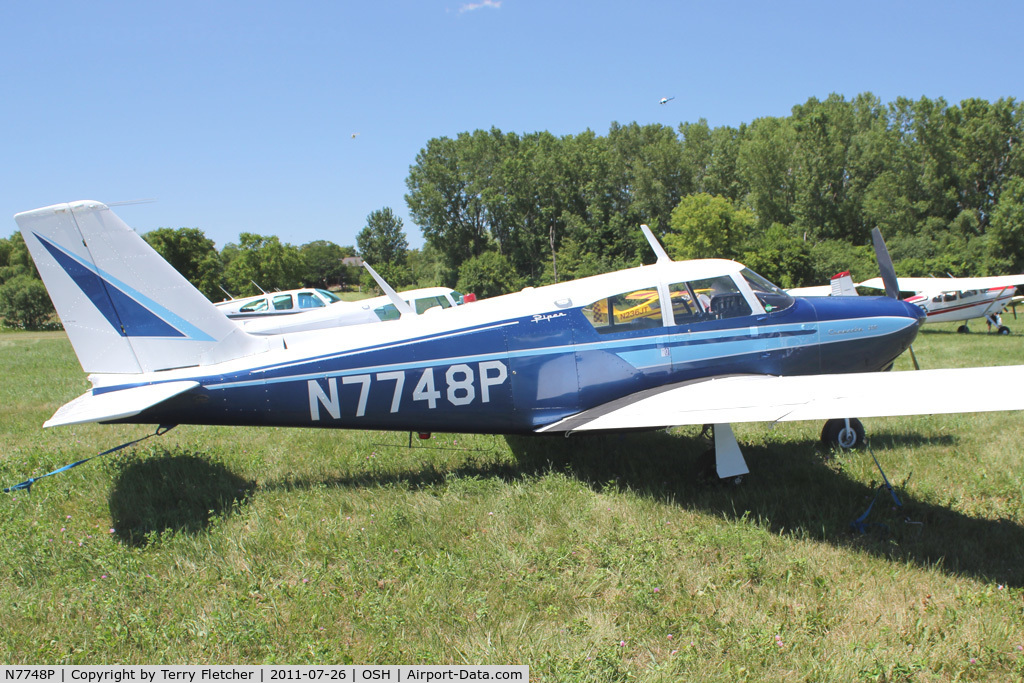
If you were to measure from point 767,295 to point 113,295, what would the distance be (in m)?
6.34

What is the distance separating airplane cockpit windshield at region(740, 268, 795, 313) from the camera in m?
6.14

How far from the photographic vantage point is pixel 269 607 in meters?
3.97

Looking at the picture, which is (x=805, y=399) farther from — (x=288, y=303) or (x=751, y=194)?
(x=751, y=194)

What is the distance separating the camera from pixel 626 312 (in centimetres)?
582

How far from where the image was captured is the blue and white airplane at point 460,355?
5.40m

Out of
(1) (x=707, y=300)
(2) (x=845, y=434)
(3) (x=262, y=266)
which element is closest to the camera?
(1) (x=707, y=300)

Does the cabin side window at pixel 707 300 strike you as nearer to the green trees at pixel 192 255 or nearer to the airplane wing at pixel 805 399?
the airplane wing at pixel 805 399

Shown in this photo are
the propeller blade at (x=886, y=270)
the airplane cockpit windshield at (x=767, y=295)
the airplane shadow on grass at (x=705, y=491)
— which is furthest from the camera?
the propeller blade at (x=886, y=270)

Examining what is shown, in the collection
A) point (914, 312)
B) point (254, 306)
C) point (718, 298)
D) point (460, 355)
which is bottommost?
point (914, 312)

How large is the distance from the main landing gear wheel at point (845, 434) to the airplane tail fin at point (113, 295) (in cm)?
642

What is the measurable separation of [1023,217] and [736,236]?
1766 cm

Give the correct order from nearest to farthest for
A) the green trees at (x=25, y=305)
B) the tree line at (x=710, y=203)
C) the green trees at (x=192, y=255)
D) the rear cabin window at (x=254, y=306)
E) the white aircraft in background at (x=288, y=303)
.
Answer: the white aircraft in background at (x=288, y=303), the rear cabin window at (x=254, y=306), the green trees at (x=25, y=305), the tree line at (x=710, y=203), the green trees at (x=192, y=255)

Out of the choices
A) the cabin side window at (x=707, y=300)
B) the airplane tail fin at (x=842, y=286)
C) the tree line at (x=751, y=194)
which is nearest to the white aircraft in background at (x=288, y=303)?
the airplane tail fin at (x=842, y=286)

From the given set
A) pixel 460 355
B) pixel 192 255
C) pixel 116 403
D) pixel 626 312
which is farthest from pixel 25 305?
pixel 626 312
